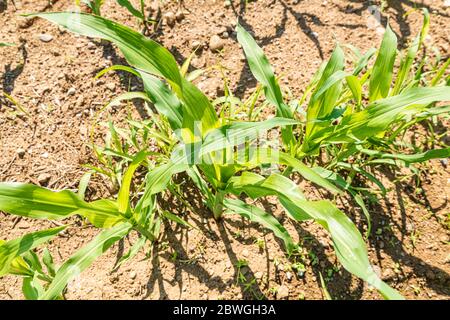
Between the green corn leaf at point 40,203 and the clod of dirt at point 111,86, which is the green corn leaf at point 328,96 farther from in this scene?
the clod of dirt at point 111,86

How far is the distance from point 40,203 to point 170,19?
4.18 ft

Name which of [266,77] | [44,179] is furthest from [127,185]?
[44,179]

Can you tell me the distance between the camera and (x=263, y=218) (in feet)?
4.23

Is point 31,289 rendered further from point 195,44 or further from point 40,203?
point 195,44

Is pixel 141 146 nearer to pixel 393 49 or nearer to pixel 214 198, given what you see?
pixel 214 198

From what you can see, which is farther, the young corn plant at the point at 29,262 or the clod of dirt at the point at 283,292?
the clod of dirt at the point at 283,292

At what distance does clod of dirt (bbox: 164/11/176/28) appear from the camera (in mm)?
1907

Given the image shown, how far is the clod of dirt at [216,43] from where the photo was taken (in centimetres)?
185

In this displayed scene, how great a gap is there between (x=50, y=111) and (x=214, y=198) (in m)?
0.95

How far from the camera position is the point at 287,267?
144 cm

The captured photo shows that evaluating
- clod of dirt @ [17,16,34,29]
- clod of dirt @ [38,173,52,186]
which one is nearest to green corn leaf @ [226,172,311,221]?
clod of dirt @ [38,173,52,186]

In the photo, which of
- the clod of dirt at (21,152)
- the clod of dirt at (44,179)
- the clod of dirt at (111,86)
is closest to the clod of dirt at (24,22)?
the clod of dirt at (111,86)

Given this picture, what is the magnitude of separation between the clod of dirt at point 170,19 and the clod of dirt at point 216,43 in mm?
232
